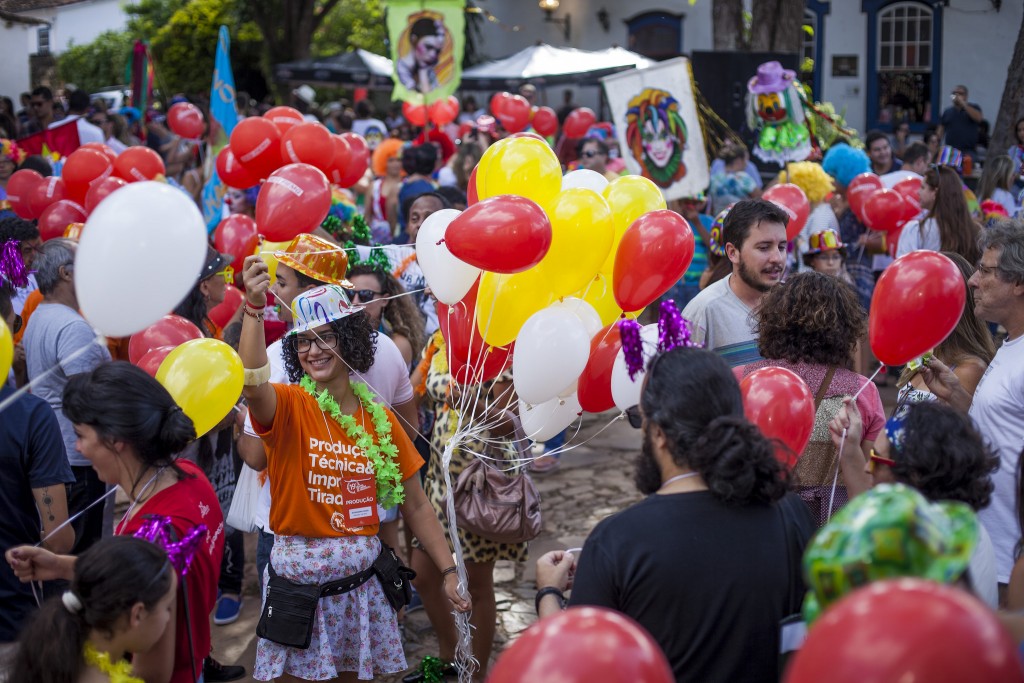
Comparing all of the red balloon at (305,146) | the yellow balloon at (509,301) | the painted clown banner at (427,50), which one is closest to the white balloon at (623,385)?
the yellow balloon at (509,301)

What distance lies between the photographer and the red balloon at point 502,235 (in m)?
3.01

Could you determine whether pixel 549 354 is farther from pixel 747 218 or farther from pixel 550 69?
pixel 550 69

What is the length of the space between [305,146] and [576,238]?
3.22 meters

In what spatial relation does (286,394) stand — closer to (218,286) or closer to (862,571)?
(218,286)

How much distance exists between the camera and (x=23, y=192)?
6.38m

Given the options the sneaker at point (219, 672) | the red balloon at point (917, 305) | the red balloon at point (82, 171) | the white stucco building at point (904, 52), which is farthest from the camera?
the white stucco building at point (904, 52)

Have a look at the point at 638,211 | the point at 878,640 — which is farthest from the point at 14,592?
the point at 878,640

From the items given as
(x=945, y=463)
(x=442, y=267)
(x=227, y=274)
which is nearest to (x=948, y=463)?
(x=945, y=463)

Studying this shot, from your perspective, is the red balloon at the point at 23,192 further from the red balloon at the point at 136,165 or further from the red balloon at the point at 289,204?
the red balloon at the point at 289,204

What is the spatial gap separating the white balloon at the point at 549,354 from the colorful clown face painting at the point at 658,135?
518 cm

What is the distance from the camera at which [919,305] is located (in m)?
3.00

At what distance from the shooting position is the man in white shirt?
315 centimetres

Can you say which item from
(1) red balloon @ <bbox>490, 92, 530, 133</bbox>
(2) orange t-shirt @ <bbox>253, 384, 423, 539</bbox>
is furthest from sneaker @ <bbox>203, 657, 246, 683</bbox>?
(1) red balloon @ <bbox>490, 92, 530, 133</bbox>

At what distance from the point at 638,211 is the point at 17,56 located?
1486cm
